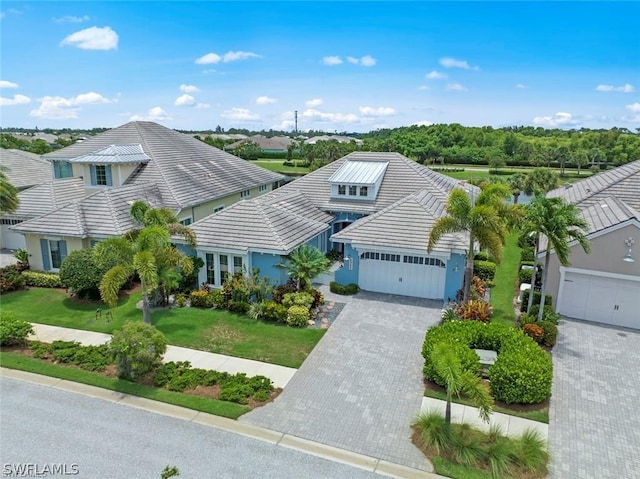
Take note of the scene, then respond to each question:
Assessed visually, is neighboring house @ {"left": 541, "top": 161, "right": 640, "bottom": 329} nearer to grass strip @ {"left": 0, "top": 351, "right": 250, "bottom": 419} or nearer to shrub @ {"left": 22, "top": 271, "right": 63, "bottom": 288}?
grass strip @ {"left": 0, "top": 351, "right": 250, "bottom": 419}

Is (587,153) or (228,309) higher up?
(587,153)

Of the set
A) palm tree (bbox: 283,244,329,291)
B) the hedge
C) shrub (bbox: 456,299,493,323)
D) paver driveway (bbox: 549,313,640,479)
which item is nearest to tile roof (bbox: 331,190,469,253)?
palm tree (bbox: 283,244,329,291)

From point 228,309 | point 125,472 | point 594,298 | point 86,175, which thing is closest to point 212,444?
point 125,472

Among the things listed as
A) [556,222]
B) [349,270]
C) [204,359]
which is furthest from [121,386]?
[556,222]

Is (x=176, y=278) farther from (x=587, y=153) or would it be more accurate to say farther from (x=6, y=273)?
(x=587, y=153)

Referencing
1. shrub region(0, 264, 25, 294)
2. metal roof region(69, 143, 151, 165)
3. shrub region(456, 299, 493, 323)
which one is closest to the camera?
shrub region(456, 299, 493, 323)

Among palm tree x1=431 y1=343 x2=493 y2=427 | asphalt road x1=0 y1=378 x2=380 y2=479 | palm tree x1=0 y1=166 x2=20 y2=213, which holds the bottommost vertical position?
asphalt road x1=0 y1=378 x2=380 y2=479
